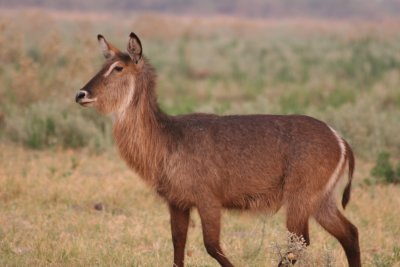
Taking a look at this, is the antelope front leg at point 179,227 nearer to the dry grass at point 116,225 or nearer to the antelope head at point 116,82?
the dry grass at point 116,225

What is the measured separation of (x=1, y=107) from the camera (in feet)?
49.2

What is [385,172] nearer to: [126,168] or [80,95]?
[126,168]

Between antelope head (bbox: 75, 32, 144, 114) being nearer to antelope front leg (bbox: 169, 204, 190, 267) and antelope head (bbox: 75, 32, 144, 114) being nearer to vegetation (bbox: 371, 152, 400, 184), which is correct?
antelope front leg (bbox: 169, 204, 190, 267)

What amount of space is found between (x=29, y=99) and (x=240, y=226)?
7.67 m

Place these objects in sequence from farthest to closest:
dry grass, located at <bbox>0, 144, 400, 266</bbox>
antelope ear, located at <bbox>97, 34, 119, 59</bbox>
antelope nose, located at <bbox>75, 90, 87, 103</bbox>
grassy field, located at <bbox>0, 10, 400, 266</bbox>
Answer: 1. grassy field, located at <bbox>0, 10, 400, 266</bbox>
2. dry grass, located at <bbox>0, 144, 400, 266</bbox>
3. antelope ear, located at <bbox>97, 34, 119, 59</bbox>
4. antelope nose, located at <bbox>75, 90, 87, 103</bbox>

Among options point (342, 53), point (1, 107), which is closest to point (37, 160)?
point (1, 107)

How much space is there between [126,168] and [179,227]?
16.1ft

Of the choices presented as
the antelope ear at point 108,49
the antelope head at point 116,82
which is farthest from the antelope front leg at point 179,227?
the antelope ear at point 108,49

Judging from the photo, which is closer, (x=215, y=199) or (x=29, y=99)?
(x=215, y=199)

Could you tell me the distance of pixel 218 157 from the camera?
7.12 m

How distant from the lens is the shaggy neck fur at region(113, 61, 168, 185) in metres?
7.15

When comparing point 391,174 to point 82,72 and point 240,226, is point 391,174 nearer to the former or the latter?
point 240,226

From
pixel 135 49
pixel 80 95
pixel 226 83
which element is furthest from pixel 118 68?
pixel 226 83

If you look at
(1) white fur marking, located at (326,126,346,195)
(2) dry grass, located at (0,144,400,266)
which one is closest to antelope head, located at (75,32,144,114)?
(2) dry grass, located at (0,144,400,266)
